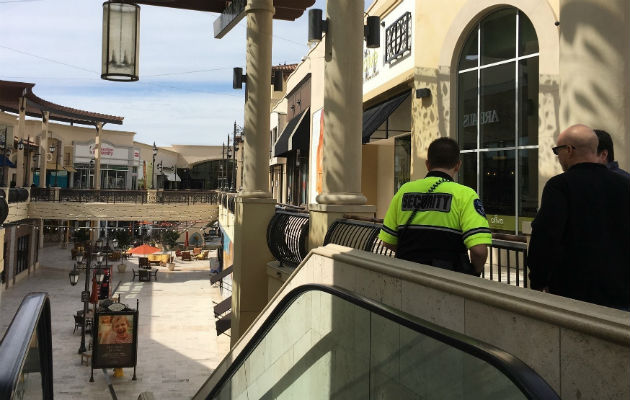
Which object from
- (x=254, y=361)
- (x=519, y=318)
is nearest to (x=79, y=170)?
(x=254, y=361)

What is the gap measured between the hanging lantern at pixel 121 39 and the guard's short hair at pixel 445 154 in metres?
3.62

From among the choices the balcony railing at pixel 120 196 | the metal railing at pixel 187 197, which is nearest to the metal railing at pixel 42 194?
the balcony railing at pixel 120 196

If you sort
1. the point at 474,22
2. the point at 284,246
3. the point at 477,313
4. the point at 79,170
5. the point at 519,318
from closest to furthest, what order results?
the point at 519,318 < the point at 477,313 < the point at 284,246 < the point at 474,22 < the point at 79,170

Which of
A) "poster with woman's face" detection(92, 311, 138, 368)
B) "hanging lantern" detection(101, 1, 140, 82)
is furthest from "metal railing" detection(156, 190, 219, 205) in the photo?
"hanging lantern" detection(101, 1, 140, 82)

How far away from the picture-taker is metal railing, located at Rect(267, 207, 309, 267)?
9461 mm

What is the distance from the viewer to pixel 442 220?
4051 mm

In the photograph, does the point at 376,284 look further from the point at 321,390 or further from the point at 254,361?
the point at 254,361

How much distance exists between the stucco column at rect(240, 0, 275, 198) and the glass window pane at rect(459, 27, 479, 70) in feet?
15.4

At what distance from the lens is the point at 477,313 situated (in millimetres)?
3158

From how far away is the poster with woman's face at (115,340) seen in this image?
1875 cm

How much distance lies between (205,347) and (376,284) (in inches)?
783

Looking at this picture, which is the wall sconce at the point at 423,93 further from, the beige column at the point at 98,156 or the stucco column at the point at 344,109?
the beige column at the point at 98,156

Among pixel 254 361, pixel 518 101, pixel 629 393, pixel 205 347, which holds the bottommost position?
pixel 205 347

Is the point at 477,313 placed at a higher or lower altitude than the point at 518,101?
lower
